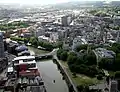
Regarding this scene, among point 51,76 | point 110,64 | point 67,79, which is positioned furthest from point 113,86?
point 51,76

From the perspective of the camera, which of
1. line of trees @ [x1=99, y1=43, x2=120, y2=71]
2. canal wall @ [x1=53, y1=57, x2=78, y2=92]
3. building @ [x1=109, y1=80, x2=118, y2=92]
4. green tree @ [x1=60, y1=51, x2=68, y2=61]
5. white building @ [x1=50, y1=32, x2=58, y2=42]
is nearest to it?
building @ [x1=109, y1=80, x2=118, y2=92]

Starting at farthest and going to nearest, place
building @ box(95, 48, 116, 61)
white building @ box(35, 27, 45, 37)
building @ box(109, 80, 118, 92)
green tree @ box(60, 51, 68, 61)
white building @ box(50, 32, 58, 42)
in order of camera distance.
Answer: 1. white building @ box(35, 27, 45, 37)
2. white building @ box(50, 32, 58, 42)
3. green tree @ box(60, 51, 68, 61)
4. building @ box(95, 48, 116, 61)
5. building @ box(109, 80, 118, 92)

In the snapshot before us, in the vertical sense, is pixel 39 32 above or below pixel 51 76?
above

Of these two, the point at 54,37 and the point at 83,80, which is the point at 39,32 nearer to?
the point at 54,37

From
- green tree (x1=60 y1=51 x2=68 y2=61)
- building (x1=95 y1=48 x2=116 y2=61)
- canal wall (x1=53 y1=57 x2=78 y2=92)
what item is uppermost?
building (x1=95 y1=48 x2=116 y2=61)

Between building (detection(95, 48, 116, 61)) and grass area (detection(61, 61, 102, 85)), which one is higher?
building (detection(95, 48, 116, 61))

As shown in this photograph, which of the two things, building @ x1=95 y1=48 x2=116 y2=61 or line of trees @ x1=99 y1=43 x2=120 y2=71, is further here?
building @ x1=95 y1=48 x2=116 y2=61

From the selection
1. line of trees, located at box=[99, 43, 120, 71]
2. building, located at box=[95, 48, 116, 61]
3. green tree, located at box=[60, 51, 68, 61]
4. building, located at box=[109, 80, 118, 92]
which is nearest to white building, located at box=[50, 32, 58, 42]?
green tree, located at box=[60, 51, 68, 61]

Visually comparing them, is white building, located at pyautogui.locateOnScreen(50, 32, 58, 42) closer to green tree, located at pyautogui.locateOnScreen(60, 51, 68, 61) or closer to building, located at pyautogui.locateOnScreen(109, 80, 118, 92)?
green tree, located at pyautogui.locateOnScreen(60, 51, 68, 61)

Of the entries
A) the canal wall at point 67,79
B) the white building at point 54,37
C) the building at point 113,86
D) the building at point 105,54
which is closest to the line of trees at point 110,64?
the building at point 105,54
